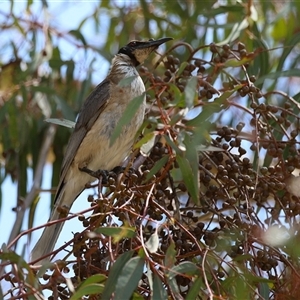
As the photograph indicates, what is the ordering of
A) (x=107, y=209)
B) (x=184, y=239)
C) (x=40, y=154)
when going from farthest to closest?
(x=40, y=154), (x=184, y=239), (x=107, y=209)

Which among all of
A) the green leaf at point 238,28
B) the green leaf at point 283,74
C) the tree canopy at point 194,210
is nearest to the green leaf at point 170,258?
the tree canopy at point 194,210

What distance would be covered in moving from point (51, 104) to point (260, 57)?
140cm

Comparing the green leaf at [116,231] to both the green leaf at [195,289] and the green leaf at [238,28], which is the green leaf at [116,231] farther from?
the green leaf at [238,28]

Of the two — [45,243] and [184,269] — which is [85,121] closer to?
[45,243]

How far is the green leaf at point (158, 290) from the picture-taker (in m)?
2.26

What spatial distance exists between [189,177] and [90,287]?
552 millimetres

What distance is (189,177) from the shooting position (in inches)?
103

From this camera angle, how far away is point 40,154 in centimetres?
485

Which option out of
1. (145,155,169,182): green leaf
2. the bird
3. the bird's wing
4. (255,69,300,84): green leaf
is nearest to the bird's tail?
the bird

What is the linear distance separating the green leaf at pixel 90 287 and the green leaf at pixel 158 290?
6.0 inches

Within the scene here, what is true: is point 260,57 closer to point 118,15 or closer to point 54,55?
point 54,55

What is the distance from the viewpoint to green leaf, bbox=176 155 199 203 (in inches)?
101

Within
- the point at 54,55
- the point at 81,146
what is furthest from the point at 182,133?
the point at 54,55

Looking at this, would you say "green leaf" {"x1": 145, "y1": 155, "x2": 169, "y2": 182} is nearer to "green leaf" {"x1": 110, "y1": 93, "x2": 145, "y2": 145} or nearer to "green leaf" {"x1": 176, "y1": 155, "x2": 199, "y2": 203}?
"green leaf" {"x1": 176, "y1": 155, "x2": 199, "y2": 203}
